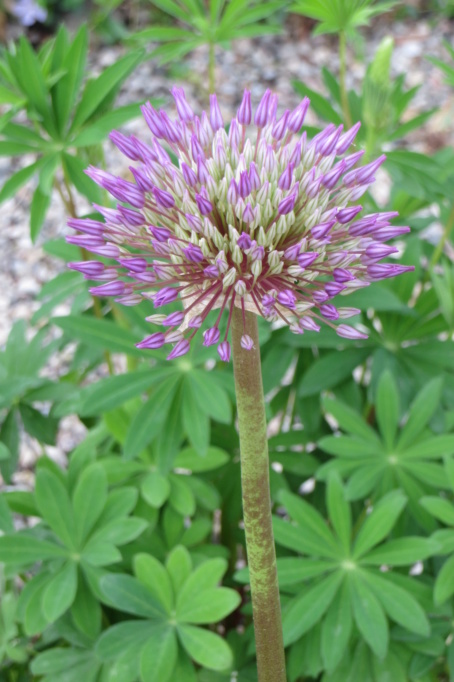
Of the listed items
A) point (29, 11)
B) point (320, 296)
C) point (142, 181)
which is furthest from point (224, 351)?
point (29, 11)

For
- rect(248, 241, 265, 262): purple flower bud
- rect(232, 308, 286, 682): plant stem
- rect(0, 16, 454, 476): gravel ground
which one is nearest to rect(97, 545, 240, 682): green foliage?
rect(232, 308, 286, 682): plant stem

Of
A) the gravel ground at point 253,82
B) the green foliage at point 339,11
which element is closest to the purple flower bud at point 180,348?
the green foliage at point 339,11

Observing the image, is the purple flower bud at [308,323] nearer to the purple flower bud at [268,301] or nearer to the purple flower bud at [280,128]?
the purple flower bud at [268,301]

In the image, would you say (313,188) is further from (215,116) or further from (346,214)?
(215,116)

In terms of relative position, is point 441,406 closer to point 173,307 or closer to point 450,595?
point 450,595

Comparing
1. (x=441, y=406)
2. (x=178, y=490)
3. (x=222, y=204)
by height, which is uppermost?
(x=222, y=204)

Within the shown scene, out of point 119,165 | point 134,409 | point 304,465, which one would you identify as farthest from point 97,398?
point 119,165
